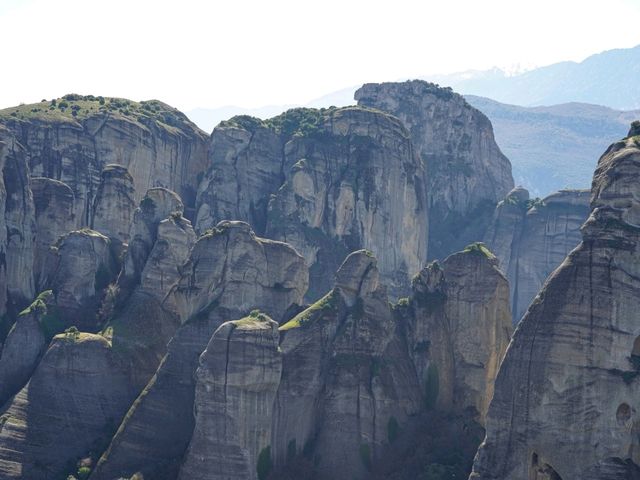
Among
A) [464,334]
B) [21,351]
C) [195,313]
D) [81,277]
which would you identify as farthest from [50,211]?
[464,334]

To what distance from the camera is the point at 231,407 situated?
287ft

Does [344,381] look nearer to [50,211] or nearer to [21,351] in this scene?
[21,351]

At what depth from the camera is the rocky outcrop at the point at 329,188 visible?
150 metres

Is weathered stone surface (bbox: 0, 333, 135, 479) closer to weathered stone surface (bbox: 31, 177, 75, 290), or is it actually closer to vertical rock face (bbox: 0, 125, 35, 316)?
vertical rock face (bbox: 0, 125, 35, 316)

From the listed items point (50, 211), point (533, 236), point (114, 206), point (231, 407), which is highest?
point (533, 236)

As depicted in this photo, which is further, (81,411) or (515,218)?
(515,218)

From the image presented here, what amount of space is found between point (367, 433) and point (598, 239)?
25.7 m

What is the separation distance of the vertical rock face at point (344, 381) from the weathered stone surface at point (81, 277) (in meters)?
23.9

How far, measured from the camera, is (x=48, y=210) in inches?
5143

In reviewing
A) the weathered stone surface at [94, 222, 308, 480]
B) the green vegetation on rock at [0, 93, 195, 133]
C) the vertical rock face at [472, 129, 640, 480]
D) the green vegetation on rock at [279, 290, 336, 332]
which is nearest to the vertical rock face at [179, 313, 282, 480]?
the weathered stone surface at [94, 222, 308, 480]

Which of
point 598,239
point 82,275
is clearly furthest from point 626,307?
point 82,275

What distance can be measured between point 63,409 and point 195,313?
13026mm

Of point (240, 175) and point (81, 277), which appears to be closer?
point (81, 277)

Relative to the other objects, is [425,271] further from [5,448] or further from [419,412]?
[5,448]
